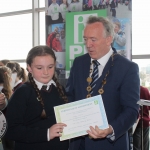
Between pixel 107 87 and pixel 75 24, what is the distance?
297cm

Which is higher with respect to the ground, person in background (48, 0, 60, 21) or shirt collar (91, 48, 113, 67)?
person in background (48, 0, 60, 21)

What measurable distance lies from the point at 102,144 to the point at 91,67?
613mm

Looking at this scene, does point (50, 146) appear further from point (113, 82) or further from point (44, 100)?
point (113, 82)

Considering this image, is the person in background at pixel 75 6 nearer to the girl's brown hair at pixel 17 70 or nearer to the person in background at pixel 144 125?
the girl's brown hair at pixel 17 70

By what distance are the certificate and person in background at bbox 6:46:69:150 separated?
2.0 inches

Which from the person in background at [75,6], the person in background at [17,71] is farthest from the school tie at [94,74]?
the person in background at [75,6]

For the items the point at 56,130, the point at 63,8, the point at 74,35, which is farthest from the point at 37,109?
the point at 63,8

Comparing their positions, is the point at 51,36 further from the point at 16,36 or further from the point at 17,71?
the point at 16,36

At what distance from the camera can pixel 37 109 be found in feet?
6.06

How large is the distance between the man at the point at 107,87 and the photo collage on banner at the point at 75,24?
2186mm

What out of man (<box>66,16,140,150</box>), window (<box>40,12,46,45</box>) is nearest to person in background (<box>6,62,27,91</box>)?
man (<box>66,16,140,150</box>)

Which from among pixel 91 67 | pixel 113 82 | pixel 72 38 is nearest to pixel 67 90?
pixel 91 67

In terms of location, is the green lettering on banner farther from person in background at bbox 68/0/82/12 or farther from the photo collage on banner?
person in background at bbox 68/0/82/12

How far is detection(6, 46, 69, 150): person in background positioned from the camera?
69.9 inches
